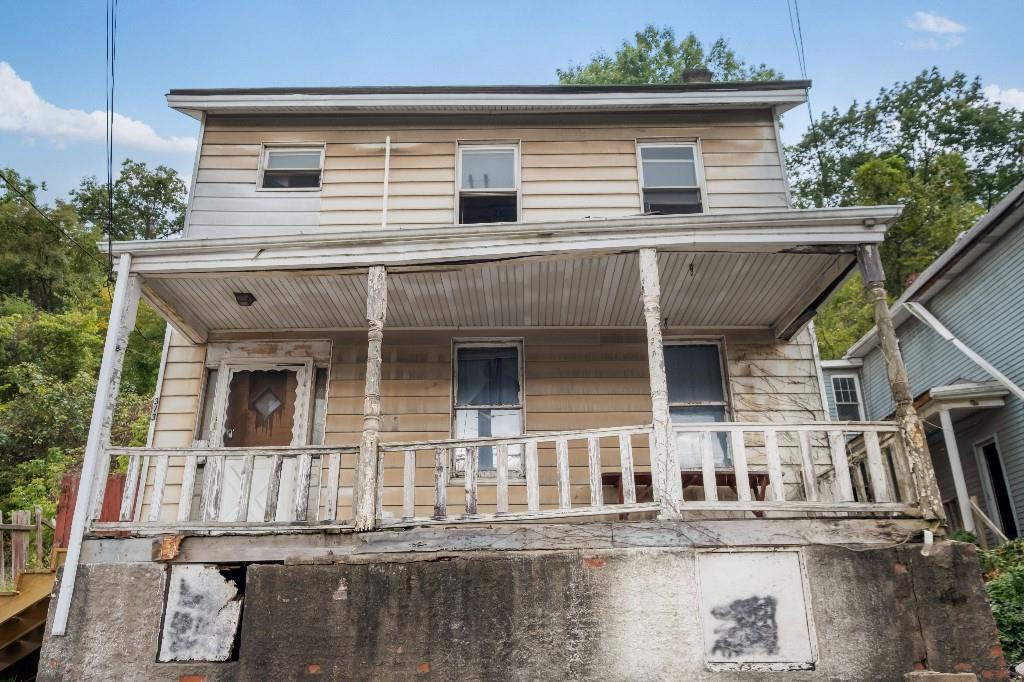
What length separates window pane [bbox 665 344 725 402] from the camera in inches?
358

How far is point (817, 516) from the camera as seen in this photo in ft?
19.2

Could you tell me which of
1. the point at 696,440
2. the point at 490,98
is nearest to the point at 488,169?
the point at 490,98

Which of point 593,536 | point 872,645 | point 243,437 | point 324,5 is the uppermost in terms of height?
point 324,5

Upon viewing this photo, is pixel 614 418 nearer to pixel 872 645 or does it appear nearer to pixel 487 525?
pixel 487 525

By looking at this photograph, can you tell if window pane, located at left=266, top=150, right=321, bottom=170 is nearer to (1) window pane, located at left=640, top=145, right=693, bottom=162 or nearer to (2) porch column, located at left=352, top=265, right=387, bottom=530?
(2) porch column, located at left=352, top=265, right=387, bottom=530

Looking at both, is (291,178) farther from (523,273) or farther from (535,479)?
(535,479)

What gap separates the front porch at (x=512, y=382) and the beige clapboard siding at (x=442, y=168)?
1716 millimetres

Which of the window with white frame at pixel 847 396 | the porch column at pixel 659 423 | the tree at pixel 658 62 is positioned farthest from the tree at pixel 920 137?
the porch column at pixel 659 423

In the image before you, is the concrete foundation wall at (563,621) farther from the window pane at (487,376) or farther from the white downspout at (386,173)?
the white downspout at (386,173)

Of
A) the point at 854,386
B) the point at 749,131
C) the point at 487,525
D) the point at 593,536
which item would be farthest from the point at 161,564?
the point at 854,386

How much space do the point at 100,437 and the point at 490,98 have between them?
21.5ft

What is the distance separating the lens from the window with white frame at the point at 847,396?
16.6 m

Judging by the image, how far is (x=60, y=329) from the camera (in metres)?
22.1

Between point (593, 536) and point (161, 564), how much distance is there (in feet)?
12.1
